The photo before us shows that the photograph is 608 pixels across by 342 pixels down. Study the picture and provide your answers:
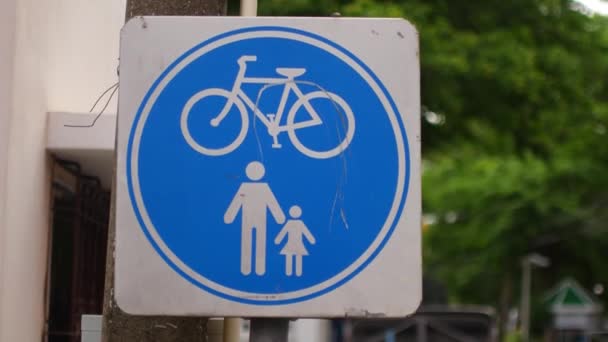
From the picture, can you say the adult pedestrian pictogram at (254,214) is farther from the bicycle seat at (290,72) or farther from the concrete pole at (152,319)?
the concrete pole at (152,319)

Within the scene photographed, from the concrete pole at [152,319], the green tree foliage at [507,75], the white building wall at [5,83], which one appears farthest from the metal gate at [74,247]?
the green tree foliage at [507,75]

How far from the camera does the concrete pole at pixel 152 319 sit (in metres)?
3.28

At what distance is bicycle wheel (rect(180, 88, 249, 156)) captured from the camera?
2799 mm

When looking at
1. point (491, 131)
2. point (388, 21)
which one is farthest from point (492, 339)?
point (388, 21)

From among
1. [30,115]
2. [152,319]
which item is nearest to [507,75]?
[30,115]

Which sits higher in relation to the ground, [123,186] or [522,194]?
[522,194]

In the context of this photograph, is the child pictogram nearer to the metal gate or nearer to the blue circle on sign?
the blue circle on sign

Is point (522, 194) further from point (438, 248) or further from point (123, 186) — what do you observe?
point (123, 186)

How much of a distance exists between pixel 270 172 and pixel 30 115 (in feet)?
9.45

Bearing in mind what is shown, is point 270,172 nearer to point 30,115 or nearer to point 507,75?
point 30,115

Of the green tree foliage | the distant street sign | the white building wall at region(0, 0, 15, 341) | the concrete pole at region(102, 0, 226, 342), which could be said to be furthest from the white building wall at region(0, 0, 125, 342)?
the green tree foliage

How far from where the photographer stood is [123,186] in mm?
Result: 2809

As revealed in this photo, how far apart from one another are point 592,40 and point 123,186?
615 inches

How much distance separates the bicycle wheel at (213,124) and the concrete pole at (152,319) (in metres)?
0.39
